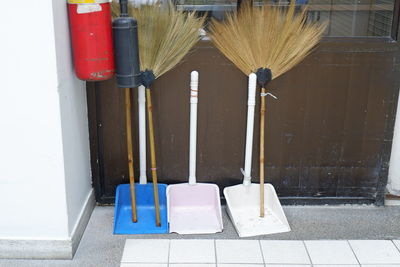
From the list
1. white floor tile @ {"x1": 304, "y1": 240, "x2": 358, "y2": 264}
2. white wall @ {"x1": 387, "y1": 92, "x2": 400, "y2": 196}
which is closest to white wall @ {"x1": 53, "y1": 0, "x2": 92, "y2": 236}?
white floor tile @ {"x1": 304, "y1": 240, "x2": 358, "y2": 264}

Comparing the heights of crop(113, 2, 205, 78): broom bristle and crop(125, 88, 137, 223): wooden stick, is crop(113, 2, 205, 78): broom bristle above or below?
above

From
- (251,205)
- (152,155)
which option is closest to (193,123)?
(152,155)

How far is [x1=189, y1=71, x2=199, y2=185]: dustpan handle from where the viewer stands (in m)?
2.54

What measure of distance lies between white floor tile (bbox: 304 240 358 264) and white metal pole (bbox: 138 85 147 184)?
0.96 metres

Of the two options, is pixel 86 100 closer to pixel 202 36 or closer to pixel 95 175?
pixel 95 175

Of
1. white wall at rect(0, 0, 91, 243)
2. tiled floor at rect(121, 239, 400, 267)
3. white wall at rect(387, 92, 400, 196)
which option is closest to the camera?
white wall at rect(0, 0, 91, 243)

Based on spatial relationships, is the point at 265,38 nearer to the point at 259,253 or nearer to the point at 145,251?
the point at 259,253

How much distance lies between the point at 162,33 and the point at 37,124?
759mm

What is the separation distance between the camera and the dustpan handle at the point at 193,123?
254 centimetres

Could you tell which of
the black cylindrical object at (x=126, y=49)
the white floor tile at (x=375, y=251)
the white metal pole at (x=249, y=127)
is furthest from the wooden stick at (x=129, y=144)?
the white floor tile at (x=375, y=251)

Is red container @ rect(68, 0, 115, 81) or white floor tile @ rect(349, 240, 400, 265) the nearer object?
red container @ rect(68, 0, 115, 81)

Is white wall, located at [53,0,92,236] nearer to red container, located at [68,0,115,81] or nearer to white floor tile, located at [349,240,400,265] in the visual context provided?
red container, located at [68,0,115,81]

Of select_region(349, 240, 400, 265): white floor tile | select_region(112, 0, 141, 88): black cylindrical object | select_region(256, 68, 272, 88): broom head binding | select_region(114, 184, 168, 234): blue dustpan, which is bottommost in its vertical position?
select_region(349, 240, 400, 265): white floor tile

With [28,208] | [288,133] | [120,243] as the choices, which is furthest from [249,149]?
[28,208]
